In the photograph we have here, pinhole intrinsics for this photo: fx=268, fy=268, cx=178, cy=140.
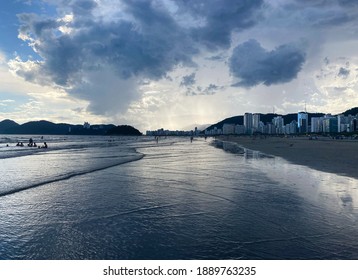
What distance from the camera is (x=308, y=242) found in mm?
6652

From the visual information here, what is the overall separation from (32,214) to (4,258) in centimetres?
343

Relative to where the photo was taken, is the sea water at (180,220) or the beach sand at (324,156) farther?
the beach sand at (324,156)

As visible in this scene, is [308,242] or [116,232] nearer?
[308,242]

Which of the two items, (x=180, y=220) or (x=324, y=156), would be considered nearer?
(x=180, y=220)

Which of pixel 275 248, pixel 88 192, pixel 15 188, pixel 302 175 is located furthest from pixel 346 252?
pixel 15 188

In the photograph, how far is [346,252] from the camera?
241 inches

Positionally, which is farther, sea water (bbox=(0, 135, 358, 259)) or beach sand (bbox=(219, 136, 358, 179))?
beach sand (bbox=(219, 136, 358, 179))

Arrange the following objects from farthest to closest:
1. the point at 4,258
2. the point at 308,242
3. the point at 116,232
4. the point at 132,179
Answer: the point at 132,179 < the point at 116,232 < the point at 308,242 < the point at 4,258

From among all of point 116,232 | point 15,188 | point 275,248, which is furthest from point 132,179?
point 275,248

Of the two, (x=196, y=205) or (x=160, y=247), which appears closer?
(x=160, y=247)

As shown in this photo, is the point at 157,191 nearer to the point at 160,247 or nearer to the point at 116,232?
the point at 116,232

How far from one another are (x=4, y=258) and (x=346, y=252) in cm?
779
